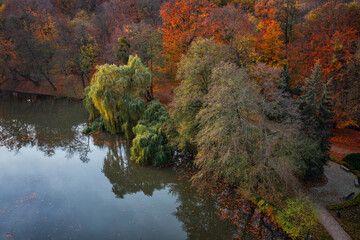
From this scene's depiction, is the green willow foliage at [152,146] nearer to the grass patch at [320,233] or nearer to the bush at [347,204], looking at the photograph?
the grass patch at [320,233]

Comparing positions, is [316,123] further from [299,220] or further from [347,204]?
[299,220]

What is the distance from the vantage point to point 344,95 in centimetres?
2017

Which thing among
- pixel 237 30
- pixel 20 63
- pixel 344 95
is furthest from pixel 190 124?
pixel 20 63

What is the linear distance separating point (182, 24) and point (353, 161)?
20059mm

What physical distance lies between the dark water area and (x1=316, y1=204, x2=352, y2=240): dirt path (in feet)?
8.34

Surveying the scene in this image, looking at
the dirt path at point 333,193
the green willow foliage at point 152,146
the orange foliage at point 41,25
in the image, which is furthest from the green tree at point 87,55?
the dirt path at point 333,193

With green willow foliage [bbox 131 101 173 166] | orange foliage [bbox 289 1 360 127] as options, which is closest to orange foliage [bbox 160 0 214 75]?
orange foliage [bbox 289 1 360 127]

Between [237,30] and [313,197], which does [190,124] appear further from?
[237,30]

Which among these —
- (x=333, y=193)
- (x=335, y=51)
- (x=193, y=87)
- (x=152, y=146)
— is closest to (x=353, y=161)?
(x=333, y=193)

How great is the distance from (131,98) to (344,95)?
18.2 meters

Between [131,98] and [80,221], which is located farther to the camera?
[131,98]

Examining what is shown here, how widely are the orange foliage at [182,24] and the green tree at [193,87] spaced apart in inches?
326

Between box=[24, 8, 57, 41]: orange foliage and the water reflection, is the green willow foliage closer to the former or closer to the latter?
the water reflection

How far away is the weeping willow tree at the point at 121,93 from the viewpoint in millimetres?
21719
